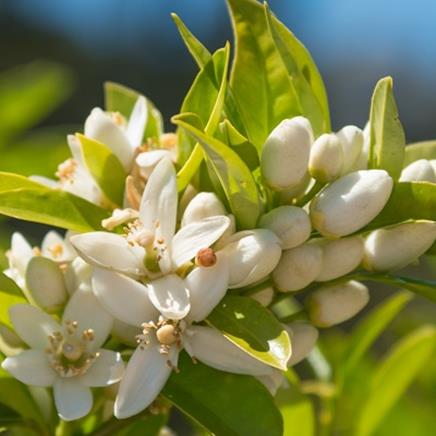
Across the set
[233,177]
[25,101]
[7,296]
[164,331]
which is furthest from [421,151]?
[25,101]

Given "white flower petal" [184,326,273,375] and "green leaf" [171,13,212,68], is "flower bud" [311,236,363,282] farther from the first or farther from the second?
"green leaf" [171,13,212,68]

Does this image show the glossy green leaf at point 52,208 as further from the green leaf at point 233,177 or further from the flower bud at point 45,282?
the green leaf at point 233,177

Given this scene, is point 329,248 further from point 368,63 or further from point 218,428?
point 368,63

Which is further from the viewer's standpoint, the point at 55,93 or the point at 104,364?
the point at 55,93

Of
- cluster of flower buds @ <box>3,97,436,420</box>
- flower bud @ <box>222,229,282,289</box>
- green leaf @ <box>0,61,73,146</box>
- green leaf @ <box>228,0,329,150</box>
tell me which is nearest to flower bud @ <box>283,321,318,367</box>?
cluster of flower buds @ <box>3,97,436,420</box>

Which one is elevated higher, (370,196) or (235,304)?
(370,196)

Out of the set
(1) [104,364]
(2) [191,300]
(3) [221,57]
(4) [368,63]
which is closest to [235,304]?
(2) [191,300]

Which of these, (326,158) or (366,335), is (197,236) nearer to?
(326,158)
